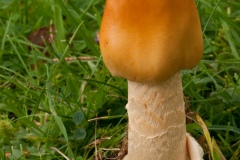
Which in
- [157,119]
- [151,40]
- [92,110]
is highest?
[151,40]

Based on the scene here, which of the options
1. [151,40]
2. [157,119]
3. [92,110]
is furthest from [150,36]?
[92,110]

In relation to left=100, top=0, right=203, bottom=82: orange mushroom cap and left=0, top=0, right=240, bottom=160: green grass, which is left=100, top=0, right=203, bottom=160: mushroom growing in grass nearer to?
left=100, top=0, right=203, bottom=82: orange mushroom cap

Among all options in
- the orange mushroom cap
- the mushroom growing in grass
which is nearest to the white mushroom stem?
the mushroom growing in grass

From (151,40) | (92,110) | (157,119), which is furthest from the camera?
(92,110)

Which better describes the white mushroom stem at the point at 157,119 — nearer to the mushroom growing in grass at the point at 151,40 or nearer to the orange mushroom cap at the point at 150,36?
the mushroom growing in grass at the point at 151,40

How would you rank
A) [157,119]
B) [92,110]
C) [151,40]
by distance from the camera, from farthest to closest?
1. [92,110]
2. [157,119]
3. [151,40]

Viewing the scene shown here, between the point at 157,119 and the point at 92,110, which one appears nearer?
the point at 157,119

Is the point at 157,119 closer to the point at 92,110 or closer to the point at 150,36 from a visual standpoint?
the point at 150,36
